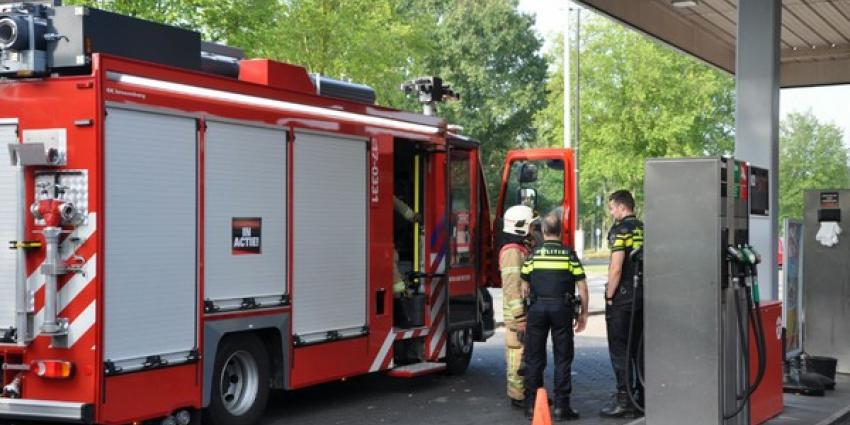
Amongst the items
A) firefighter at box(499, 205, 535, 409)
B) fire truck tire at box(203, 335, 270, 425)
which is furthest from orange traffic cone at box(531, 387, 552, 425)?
firefighter at box(499, 205, 535, 409)

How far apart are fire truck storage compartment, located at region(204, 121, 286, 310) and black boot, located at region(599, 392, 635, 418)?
3124 millimetres

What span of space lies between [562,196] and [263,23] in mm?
8984

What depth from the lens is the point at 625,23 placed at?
50.0 ft

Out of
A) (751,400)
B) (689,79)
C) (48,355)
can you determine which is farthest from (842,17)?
(689,79)

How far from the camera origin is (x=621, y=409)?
10.2m

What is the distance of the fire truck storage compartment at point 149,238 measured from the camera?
7945mm

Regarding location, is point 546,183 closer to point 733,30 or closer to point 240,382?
point 733,30

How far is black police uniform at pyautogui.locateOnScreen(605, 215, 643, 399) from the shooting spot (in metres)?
9.98

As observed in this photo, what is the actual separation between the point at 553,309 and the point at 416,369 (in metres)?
2.21

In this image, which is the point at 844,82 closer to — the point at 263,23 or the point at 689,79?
the point at 263,23

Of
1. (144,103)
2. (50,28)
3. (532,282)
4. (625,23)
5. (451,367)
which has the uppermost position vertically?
(625,23)

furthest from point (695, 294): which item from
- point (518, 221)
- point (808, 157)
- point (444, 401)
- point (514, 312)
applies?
point (808, 157)

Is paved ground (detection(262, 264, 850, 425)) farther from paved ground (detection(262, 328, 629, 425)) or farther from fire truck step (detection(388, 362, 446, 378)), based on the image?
fire truck step (detection(388, 362, 446, 378))

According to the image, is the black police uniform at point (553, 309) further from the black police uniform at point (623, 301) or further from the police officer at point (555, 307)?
the black police uniform at point (623, 301)
